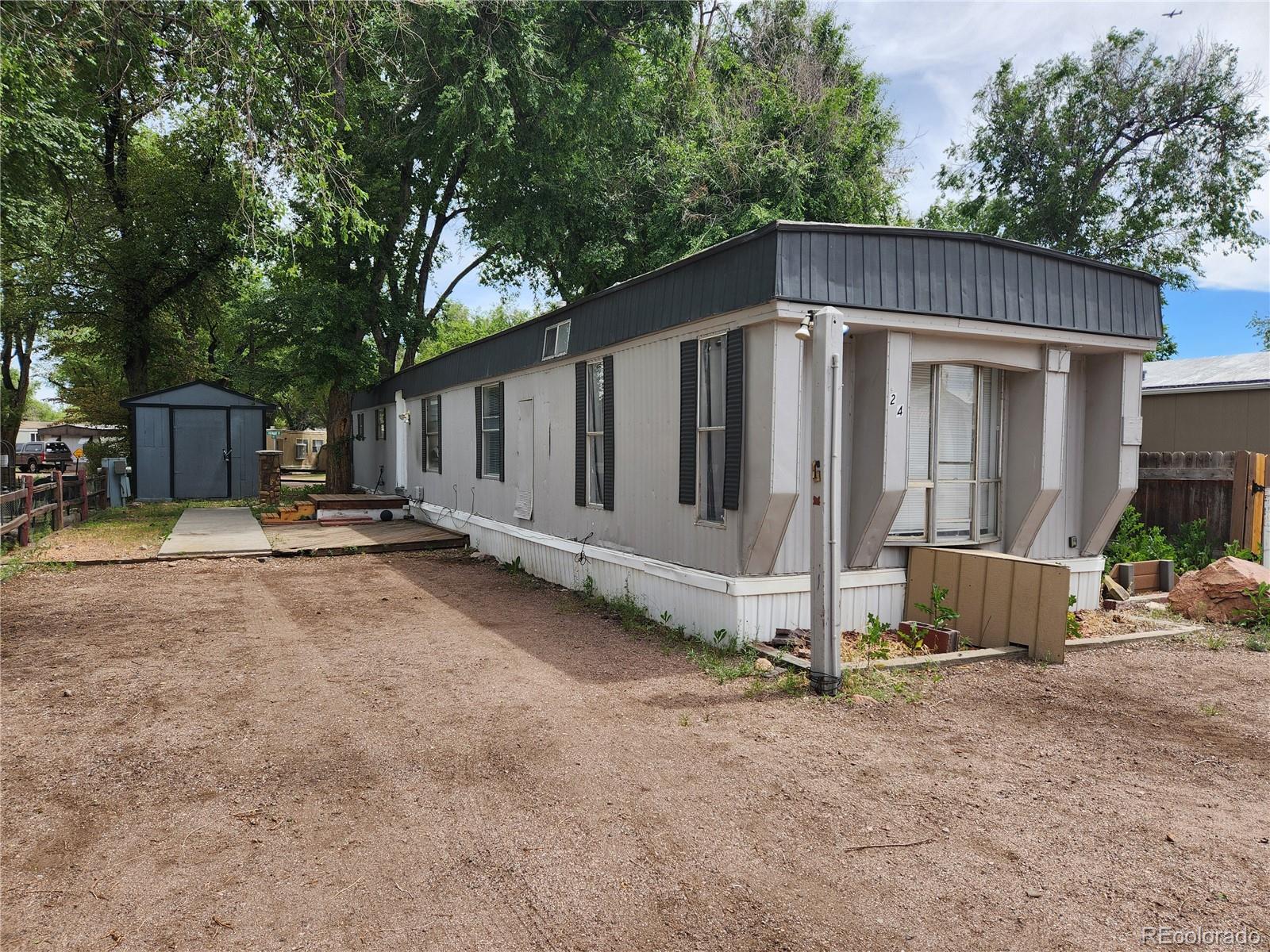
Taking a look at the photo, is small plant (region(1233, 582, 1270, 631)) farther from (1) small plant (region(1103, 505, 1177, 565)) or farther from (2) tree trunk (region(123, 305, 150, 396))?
(2) tree trunk (region(123, 305, 150, 396))

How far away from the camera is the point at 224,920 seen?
8.34ft

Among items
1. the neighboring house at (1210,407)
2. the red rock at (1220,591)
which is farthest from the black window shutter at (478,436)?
the neighboring house at (1210,407)

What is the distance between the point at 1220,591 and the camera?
7.00 m

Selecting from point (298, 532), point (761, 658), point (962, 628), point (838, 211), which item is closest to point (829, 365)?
point (761, 658)

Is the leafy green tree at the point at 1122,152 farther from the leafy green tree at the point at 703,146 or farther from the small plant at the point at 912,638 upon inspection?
the small plant at the point at 912,638

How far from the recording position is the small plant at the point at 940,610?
5.84m

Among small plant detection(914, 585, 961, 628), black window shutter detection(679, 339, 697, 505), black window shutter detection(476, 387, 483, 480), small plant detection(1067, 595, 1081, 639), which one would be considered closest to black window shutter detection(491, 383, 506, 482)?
black window shutter detection(476, 387, 483, 480)

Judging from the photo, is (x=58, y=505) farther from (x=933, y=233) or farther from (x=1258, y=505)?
(x=1258, y=505)

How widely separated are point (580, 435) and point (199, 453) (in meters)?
13.8

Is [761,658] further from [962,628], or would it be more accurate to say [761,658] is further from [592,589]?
[592,589]

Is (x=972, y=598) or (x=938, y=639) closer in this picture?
(x=938, y=639)

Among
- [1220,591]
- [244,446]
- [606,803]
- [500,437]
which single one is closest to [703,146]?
[500,437]

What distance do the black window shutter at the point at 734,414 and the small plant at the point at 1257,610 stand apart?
4758 millimetres

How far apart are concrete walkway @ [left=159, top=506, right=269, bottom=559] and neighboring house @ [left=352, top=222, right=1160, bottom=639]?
5497 mm
